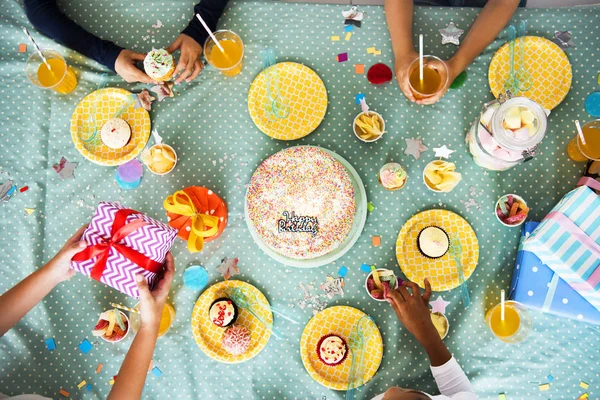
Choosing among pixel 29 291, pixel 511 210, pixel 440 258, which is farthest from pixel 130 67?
pixel 511 210

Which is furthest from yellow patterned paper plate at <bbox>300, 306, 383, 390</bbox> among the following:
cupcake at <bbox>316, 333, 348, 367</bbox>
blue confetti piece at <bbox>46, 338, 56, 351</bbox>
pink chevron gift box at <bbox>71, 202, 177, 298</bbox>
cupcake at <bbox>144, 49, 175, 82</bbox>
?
cupcake at <bbox>144, 49, 175, 82</bbox>

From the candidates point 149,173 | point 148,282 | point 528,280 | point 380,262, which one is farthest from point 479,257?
point 149,173

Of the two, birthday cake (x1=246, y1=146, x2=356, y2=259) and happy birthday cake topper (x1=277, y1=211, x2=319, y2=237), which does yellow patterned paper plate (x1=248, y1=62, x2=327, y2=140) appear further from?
happy birthday cake topper (x1=277, y1=211, x2=319, y2=237)

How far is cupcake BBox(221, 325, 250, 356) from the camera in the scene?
136cm

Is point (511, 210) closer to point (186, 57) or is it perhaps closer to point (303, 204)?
point (303, 204)

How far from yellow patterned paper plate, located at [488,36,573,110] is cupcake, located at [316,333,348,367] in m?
0.96

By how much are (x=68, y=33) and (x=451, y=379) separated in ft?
5.46

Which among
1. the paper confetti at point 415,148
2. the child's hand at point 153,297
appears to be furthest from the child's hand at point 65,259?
the paper confetti at point 415,148

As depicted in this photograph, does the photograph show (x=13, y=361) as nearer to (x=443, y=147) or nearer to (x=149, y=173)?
(x=149, y=173)

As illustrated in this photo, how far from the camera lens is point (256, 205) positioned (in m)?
1.34

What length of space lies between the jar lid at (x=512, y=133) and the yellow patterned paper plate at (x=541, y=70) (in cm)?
20

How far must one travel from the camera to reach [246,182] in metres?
1.48

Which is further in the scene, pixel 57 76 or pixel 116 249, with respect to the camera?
pixel 57 76

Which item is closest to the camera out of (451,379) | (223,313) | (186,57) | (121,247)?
(121,247)
